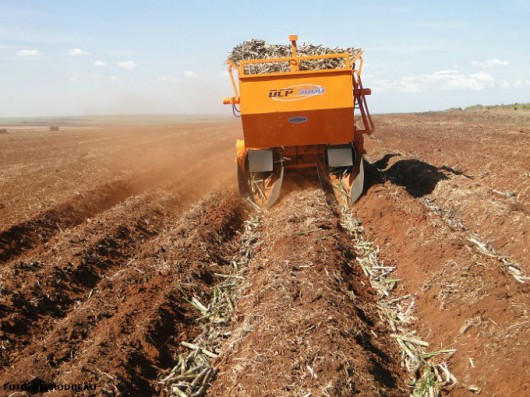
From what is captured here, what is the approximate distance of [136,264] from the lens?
26.6ft

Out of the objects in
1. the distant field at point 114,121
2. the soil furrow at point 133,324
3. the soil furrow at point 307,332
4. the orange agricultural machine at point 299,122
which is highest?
the orange agricultural machine at point 299,122

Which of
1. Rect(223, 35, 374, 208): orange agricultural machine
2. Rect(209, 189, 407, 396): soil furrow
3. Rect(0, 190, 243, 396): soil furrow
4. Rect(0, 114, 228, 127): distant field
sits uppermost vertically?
Rect(223, 35, 374, 208): orange agricultural machine

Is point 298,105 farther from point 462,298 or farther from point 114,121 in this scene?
point 114,121

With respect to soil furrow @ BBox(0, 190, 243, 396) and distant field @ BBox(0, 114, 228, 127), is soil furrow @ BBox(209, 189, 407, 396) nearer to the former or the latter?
soil furrow @ BBox(0, 190, 243, 396)

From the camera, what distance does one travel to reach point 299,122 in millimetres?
10719

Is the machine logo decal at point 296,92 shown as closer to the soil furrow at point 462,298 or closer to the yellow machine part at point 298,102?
the yellow machine part at point 298,102

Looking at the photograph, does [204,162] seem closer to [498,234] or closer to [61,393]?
[498,234]

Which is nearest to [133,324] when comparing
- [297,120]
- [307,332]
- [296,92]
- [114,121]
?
[307,332]

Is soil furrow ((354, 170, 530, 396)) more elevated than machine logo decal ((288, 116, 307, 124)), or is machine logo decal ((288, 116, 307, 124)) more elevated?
machine logo decal ((288, 116, 307, 124))

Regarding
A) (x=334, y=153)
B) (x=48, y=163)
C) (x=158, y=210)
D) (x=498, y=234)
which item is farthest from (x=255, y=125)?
(x=48, y=163)

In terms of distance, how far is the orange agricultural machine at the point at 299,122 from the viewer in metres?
10.5

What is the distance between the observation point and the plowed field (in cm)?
516

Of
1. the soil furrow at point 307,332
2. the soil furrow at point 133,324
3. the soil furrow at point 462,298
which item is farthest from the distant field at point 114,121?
the soil furrow at point 307,332

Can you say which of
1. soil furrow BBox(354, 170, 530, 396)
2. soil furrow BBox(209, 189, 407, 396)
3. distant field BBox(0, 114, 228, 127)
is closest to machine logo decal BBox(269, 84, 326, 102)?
soil furrow BBox(354, 170, 530, 396)
